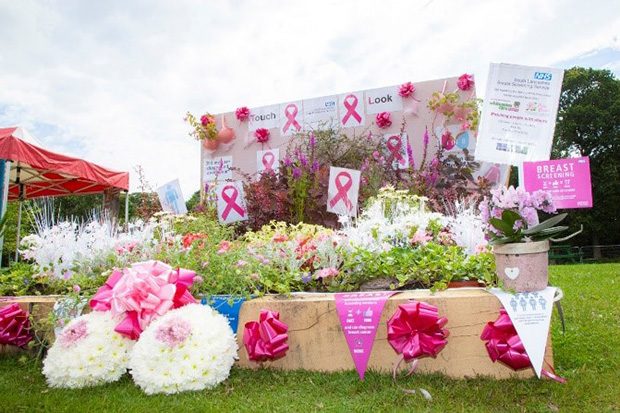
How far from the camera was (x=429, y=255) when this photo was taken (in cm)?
253

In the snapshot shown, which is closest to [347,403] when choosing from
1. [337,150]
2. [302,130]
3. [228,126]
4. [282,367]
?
[282,367]

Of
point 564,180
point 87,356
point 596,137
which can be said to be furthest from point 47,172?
point 596,137

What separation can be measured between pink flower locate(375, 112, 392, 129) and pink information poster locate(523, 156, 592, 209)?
3575 millimetres

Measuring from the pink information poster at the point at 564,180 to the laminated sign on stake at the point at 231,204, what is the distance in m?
3.60

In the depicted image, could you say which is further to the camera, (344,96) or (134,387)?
(344,96)

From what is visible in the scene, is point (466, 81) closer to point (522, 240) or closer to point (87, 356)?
point (522, 240)

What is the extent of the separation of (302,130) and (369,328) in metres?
5.32

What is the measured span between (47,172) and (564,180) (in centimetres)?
660

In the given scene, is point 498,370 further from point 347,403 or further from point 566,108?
point 566,108

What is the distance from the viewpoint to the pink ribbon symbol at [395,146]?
6168 millimetres

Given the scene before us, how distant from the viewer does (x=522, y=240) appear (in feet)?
6.70

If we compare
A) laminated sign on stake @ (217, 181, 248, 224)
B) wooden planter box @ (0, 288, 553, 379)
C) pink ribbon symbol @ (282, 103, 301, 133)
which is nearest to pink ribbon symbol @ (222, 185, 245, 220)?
laminated sign on stake @ (217, 181, 248, 224)

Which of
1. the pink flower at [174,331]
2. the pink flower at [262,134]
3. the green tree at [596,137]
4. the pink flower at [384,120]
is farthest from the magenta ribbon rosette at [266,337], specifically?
the green tree at [596,137]

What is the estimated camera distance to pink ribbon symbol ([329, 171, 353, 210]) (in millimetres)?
4785
